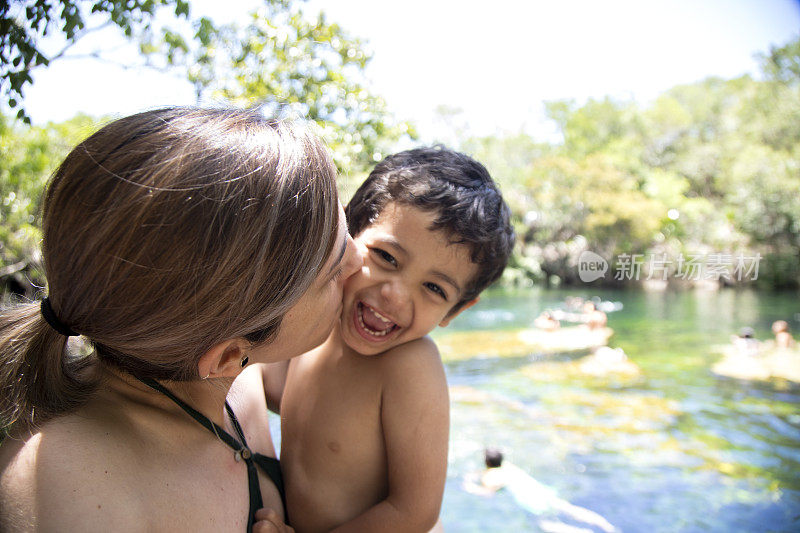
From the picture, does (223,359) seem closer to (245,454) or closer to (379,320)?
(245,454)

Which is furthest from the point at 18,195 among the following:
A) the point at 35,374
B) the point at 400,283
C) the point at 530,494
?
the point at 35,374

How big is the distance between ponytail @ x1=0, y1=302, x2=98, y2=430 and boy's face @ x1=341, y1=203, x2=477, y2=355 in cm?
68

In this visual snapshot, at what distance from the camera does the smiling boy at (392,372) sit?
4.56 feet

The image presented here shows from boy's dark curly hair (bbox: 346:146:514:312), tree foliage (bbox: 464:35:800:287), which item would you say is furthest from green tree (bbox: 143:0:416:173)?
tree foliage (bbox: 464:35:800:287)

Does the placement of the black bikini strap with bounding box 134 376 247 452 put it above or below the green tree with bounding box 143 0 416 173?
below

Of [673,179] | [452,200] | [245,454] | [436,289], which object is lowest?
[673,179]

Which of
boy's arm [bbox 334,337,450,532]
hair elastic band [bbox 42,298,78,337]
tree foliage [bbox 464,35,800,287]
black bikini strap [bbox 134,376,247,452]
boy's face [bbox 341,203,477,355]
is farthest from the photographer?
tree foliage [bbox 464,35,800,287]

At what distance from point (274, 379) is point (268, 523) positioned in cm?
65

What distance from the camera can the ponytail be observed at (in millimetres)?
838

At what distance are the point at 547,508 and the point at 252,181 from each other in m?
5.20

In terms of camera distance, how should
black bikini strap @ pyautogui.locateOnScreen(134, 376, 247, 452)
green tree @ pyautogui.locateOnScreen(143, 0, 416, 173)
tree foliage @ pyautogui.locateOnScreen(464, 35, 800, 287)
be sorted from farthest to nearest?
tree foliage @ pyautogui.locateOnScreen(464, 35, 800, 287) < green tree @ pyautogui.locateOnScreen(143, 0, 416, 173) < black bikini strap @ pyautogui.locateOnScreen(134, 376, 247, 452)

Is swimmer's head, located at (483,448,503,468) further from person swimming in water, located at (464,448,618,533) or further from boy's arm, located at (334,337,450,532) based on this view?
boy's arm, located at (334,337,450,532)

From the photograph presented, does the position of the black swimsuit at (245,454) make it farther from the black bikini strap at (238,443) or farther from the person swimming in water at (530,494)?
the person swimming in water at (530,494)

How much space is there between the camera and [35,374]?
885 millimetres
